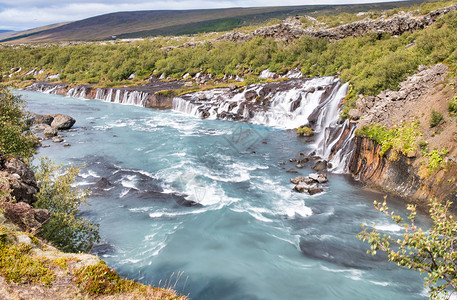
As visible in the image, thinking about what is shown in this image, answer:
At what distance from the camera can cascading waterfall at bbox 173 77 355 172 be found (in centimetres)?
2845

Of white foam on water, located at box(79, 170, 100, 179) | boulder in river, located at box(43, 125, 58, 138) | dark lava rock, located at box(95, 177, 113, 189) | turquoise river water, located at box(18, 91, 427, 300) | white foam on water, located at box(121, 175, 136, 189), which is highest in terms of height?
boulder in river, located at box(43, 125, 58, 138)

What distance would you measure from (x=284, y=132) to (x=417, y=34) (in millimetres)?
22464

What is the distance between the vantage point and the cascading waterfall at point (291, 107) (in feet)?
93.4

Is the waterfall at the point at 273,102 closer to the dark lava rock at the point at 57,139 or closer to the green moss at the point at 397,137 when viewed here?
the green moss at the point at 397,137

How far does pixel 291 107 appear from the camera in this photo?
139 ft

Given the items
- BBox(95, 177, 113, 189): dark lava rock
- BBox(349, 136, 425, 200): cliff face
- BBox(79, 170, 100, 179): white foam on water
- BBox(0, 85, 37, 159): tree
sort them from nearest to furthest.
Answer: BBox(0, 85, 37, 159): tree, BBox(349, 136, 425, 200): cliff face, BBox(95, 177, 113, 189): dark lava rock, BBox(79, 170, 100, 179): white foam on water

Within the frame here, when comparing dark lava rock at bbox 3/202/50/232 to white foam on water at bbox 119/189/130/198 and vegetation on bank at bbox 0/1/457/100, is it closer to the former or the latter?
white foam on water at bbox 119/189/130/198

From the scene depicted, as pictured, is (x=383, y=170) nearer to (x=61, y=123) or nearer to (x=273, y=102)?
(x=273, y=102)

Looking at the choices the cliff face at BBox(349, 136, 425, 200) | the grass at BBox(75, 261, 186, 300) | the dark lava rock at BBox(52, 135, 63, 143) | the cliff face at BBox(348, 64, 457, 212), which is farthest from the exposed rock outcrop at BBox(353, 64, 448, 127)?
the dark lava rock at BBox(52, 135, 63, 143)

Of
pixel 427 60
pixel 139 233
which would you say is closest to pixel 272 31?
pixel 427 60

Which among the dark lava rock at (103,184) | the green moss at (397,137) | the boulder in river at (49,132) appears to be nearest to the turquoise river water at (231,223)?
the dark lava rock at (103,184)

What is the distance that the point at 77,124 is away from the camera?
4472cm

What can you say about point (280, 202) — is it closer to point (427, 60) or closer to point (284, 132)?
point (284, 132)

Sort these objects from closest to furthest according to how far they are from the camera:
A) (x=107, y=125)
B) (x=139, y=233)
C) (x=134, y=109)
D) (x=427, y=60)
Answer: (x=139, y=233)
(x=427, y=60)
(x=107, y=125)
(x=134, y=109)
